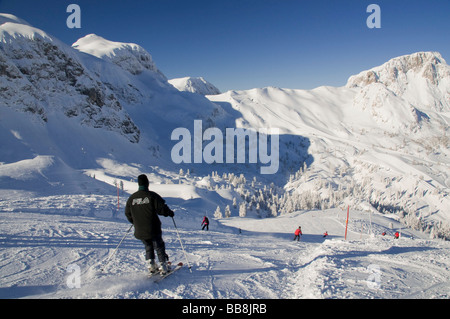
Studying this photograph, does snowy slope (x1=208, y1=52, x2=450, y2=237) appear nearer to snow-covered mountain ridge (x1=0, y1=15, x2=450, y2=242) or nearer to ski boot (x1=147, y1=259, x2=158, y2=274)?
snow-covered mountain ridge (x1=0, y1=15, x2=450, y2=242)

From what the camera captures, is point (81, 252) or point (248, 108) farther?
point (248, 108)

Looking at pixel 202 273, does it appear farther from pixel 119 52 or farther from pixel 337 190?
pixel 119 52

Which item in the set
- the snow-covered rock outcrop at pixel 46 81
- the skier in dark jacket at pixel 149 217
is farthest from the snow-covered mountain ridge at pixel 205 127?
the skier in dark jacket at pixel 149 217

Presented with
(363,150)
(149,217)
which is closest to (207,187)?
(149,217)

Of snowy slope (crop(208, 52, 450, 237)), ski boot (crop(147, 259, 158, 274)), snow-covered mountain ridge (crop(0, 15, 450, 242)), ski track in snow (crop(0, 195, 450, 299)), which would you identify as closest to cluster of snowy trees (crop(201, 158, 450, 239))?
snowy slope (crop(208, 52, 450, 237))

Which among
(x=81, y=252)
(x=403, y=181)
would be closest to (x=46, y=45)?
(x=81, y=252)

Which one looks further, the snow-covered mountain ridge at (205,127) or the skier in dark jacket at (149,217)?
the snow-covered mountain ridge at (205,127)

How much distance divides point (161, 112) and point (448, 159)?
166m

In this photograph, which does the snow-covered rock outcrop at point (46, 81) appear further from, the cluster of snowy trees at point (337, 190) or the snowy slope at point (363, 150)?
the snowy slope at point (363, 150)

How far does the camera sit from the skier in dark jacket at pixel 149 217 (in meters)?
4.99

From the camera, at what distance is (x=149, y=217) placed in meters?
4.99

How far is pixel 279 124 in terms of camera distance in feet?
504

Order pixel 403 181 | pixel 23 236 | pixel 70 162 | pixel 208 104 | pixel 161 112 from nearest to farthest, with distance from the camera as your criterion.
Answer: pixel 23 236 → pixel 70 162 → pixel 403 181 → pixel 161 112 → pixel 208 104
